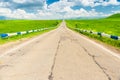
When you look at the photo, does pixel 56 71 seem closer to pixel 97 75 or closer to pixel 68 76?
pixel 68 76

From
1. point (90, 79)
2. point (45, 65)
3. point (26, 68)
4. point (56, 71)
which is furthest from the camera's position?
point (45, 65)

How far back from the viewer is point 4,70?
8.61m

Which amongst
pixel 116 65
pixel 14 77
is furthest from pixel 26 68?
pixel 116 65

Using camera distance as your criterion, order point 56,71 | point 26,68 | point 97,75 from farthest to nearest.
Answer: point 26,68
point 56,71
point 97,75

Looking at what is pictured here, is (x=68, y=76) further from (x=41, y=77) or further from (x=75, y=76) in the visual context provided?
(x=41, y=77)

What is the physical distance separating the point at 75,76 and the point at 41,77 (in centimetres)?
110

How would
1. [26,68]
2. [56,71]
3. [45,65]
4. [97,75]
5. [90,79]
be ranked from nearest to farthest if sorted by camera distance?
1. [90,79]
2. [97,75]
3. [56,71]
4. [26,68]
5. [45,65]

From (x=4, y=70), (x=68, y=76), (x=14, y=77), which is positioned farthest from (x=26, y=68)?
(x=68, y=76)

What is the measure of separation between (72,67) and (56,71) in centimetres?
94

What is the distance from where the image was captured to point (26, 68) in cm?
892

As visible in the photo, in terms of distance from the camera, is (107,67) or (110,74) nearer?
(110,74)

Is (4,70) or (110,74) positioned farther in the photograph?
Result: (4,70)

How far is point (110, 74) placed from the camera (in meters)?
7.80

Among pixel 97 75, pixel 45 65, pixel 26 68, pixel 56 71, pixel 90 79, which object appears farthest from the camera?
pixel 45 65
